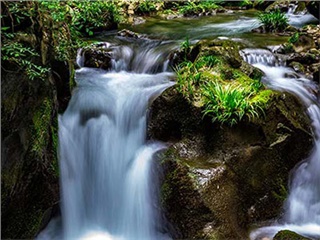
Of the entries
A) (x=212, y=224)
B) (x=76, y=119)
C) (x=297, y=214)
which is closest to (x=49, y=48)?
(x=76, y=119)

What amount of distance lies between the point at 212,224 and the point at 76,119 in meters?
2.29

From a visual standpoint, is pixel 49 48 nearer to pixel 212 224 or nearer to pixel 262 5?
pixel 212 224

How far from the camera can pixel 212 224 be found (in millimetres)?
4301

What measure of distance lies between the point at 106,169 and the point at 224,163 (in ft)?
5.08

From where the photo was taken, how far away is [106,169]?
5.12 metres

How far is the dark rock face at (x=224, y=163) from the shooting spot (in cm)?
438

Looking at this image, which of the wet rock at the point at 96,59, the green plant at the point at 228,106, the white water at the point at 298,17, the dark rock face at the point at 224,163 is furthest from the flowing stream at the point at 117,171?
the white water at the point at 298,17

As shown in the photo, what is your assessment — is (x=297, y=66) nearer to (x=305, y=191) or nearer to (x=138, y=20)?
(x=305, y=191)

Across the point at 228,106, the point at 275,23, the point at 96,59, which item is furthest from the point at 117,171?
the point at 275,23

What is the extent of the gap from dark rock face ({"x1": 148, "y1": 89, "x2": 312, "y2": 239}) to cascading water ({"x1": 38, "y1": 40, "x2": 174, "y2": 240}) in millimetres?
295

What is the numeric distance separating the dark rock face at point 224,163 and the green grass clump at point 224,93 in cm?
11

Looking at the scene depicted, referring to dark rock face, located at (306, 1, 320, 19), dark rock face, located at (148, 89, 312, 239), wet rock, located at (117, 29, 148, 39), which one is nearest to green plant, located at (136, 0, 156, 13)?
wet rock, located at (117, 29, 148, 39)

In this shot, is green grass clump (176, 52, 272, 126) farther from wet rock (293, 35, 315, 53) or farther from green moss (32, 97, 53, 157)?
wet rock (293, 35, 315, 53)

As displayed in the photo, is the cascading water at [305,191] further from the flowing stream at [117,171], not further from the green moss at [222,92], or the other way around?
the green moss at [222,92]
